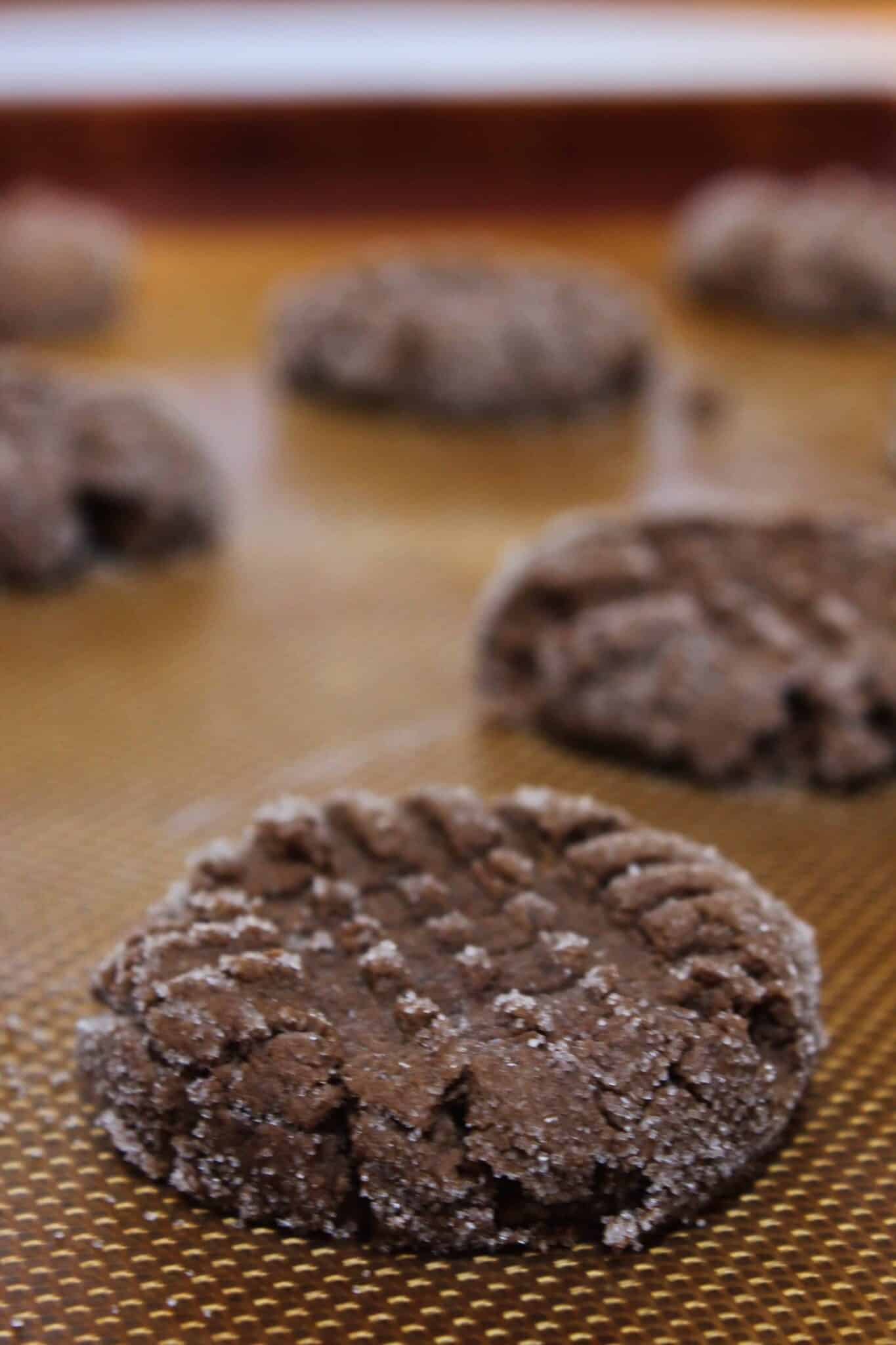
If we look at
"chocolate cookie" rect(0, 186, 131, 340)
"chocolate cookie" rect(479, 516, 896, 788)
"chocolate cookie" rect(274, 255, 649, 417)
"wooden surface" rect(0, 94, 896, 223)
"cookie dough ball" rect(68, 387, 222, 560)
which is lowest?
"chocolate cookie" rect(479, 516, 896, 788)

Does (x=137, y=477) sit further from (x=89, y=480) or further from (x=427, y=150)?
(x=427, y=150)

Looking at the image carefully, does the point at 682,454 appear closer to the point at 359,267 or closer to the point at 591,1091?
the point at 359,267

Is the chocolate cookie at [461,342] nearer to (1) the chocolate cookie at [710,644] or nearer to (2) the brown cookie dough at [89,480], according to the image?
(2) the brown cookie dough at [89,480]

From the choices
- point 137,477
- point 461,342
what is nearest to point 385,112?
point 461,342

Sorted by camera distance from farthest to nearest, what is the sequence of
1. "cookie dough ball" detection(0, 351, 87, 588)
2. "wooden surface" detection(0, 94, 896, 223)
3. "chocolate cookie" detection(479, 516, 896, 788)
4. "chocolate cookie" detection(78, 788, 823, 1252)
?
"wooden surface" detection(0, 94, 896, 223) → "cookie dough ball" detection(0, 351, 87, 588) → "chocolate cookie" detection(479, 516, 896, 788) → "chocolate cookie" detection(78, 788, 823, 1252)

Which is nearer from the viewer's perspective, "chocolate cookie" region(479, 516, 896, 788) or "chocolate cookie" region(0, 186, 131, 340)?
"chocolate cookie" region(479, 516, 896, 788)

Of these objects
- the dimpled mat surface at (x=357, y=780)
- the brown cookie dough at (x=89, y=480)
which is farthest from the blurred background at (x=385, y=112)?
the brown cookie dough at (x=89, y=480)

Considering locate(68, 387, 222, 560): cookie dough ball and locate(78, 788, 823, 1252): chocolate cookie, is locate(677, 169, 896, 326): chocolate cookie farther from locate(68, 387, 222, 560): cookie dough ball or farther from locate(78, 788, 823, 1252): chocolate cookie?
locate(78, 788, 823, 1252): chocolate cookie

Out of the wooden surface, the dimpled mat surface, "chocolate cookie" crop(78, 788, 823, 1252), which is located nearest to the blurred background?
the wooden surface
